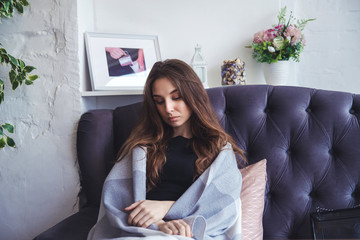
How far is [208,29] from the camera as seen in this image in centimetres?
171

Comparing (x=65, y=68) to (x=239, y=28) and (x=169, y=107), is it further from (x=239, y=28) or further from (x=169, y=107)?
(x=239, y=28)

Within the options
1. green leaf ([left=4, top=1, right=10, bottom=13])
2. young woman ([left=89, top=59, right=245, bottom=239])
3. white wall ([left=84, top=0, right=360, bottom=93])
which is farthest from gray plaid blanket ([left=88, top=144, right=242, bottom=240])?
green leaf ([left=4, top=1, right=10, bottom=13])

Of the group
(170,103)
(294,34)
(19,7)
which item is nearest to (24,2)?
(19,7)

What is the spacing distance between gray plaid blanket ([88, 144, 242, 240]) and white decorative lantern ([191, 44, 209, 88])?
53 cm

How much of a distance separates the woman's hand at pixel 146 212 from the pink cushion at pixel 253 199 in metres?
0.31

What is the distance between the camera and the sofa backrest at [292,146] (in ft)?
4.00

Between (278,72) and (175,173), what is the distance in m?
0.79

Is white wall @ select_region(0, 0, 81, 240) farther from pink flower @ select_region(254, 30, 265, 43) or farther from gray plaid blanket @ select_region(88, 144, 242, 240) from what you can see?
pink flower @ select_region(254, 30, 265, 43)

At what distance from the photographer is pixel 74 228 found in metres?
1.16

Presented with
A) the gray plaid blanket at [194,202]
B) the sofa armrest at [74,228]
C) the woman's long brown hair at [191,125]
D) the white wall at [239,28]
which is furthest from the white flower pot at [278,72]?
the sofa armrest at [74,228]

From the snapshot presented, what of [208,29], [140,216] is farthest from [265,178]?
[208,29]

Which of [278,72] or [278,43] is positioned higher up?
[278,43]

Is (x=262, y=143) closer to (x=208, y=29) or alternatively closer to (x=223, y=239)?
(x=223, y=239)

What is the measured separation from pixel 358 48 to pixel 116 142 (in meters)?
1.40
